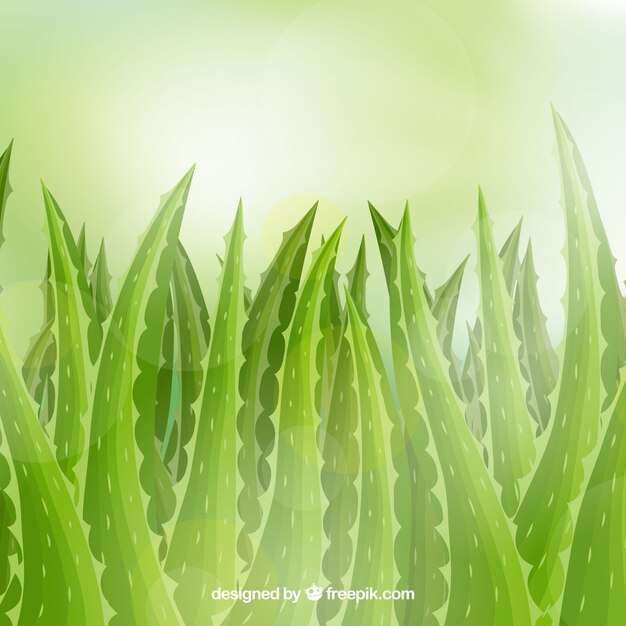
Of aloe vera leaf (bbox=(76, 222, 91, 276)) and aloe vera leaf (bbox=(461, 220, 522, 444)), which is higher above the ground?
aloe vera leaf (bbox=(76, 222, 91, 276))

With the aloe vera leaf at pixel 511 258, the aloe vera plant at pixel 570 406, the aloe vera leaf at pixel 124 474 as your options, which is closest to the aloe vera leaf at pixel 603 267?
the aloe vera plant at pixel 570 406

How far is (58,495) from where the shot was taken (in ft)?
3.56

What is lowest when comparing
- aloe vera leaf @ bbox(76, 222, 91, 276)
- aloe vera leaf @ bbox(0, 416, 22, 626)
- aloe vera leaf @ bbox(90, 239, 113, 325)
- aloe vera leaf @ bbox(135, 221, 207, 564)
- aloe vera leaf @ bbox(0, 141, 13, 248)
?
aloe vera leaf @ bbox(0, 416, 22, 626)

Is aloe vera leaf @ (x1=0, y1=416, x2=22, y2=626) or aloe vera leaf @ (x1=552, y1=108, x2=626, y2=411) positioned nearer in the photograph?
aloe vera leaf @ (x1=0, y1=416, x2=22, y2=626)

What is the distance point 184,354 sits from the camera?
1.12 metres

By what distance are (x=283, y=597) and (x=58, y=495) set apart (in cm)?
42

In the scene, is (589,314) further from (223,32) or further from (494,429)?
(223,32)

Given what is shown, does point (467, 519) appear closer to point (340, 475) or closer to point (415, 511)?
point (415, 511)

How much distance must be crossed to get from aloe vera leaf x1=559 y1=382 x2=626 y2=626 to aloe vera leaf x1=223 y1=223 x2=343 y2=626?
46cm

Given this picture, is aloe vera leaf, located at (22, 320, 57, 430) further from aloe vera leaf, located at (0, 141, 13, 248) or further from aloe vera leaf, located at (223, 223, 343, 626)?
aloe vera leaf, located at (223, 223, 343, 626)

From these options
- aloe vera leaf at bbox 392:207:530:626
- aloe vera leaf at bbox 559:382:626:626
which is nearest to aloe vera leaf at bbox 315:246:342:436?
aloe vera leaf at bbox 392:207:530:626

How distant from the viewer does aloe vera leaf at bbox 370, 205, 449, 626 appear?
110 centimetres

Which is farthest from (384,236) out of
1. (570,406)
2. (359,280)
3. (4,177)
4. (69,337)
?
(4,177)

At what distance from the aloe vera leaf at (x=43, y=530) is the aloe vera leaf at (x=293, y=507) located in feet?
0.84
